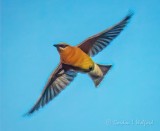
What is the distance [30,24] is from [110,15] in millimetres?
405

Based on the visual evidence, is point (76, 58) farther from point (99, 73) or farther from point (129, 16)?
point (129, 16)

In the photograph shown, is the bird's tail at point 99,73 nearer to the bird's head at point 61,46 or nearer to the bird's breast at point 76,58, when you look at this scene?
the bird's breast at point 76,58

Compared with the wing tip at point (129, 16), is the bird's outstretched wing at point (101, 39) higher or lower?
lower

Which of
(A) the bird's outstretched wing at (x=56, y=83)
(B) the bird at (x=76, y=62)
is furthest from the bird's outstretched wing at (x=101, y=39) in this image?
(A) the bird's outstretched wing at (x=56, y=83)

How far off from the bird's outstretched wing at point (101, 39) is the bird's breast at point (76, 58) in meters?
Answer: 0.02

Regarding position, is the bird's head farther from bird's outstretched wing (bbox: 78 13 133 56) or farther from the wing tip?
the wing tip

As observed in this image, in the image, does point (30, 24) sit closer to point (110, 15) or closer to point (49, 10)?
point (49, 10)

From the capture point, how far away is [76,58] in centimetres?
150

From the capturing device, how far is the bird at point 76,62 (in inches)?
58.0

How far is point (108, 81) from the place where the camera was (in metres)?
1.45

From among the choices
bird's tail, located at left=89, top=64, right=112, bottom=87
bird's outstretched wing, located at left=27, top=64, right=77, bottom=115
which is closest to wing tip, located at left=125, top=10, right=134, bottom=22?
bird's tail, located at left=89, top=64, right=112, bottom=87

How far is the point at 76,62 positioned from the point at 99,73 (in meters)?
0.13

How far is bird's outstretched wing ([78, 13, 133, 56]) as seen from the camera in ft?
4.81

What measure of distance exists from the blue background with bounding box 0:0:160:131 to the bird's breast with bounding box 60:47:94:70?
0.12 ft
